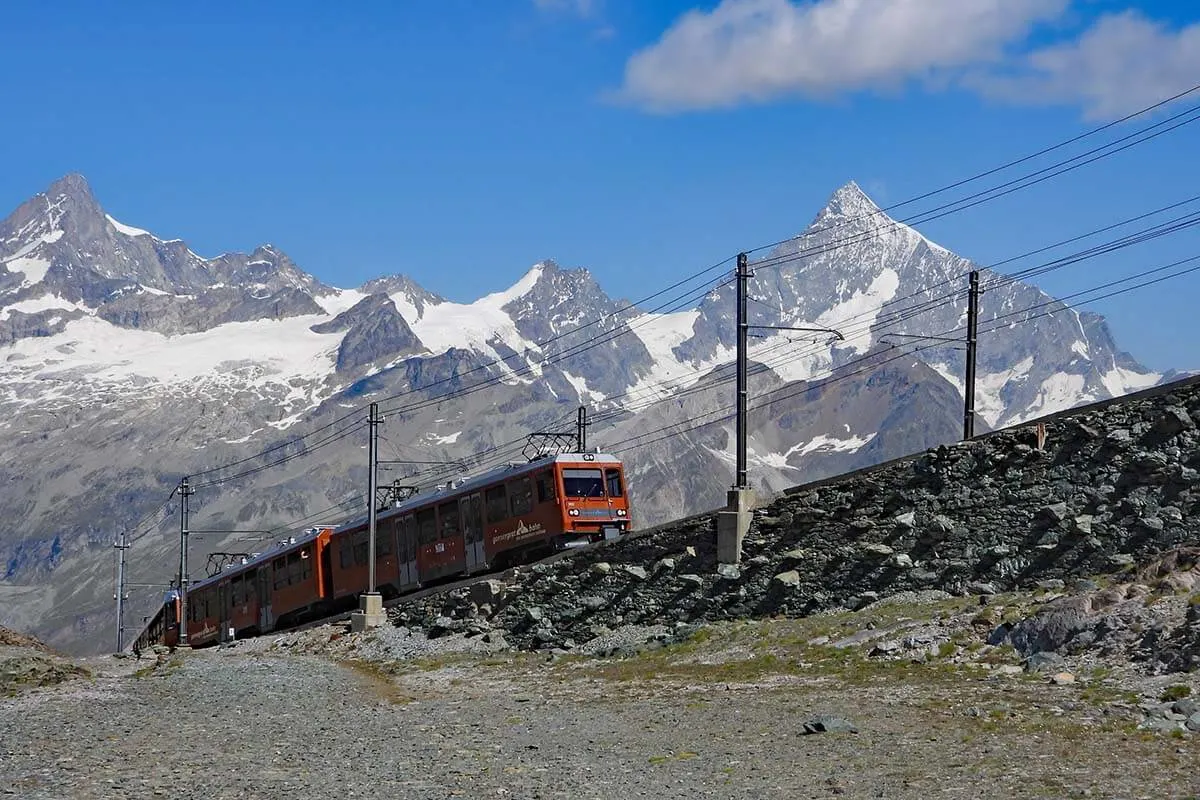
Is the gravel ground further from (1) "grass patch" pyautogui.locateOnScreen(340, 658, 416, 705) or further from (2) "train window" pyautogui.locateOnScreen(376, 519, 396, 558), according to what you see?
(2) "train window" pyautogui.locateOnScreen(376, 519, 396, 558)

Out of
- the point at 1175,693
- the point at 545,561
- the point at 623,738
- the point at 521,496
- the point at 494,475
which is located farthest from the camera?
the point at 494,475

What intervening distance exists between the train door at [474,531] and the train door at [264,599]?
50.5 feet

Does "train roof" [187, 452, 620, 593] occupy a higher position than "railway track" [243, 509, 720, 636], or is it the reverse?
"train roof" [187, 452, 620, 593]

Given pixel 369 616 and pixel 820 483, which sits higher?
pixel 820 483

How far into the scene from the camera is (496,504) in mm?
51562

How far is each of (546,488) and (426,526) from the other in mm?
5715

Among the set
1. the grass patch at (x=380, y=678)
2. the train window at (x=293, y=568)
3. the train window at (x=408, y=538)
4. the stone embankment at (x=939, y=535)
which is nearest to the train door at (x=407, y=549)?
the train window at (x=408, y=538)

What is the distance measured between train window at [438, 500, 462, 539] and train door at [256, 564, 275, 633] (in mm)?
13921

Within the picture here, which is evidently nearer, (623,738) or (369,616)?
(623,738)

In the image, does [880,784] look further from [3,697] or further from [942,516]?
[3,697]

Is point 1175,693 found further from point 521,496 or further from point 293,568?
point 293,568

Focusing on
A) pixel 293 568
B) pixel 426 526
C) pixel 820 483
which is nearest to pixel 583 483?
pixel 426 526

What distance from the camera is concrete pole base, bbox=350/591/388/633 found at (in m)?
48.1

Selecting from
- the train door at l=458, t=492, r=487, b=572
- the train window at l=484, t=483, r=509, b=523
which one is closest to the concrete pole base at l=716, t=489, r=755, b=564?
the train window at l=484, t=483, r=509, b=523
